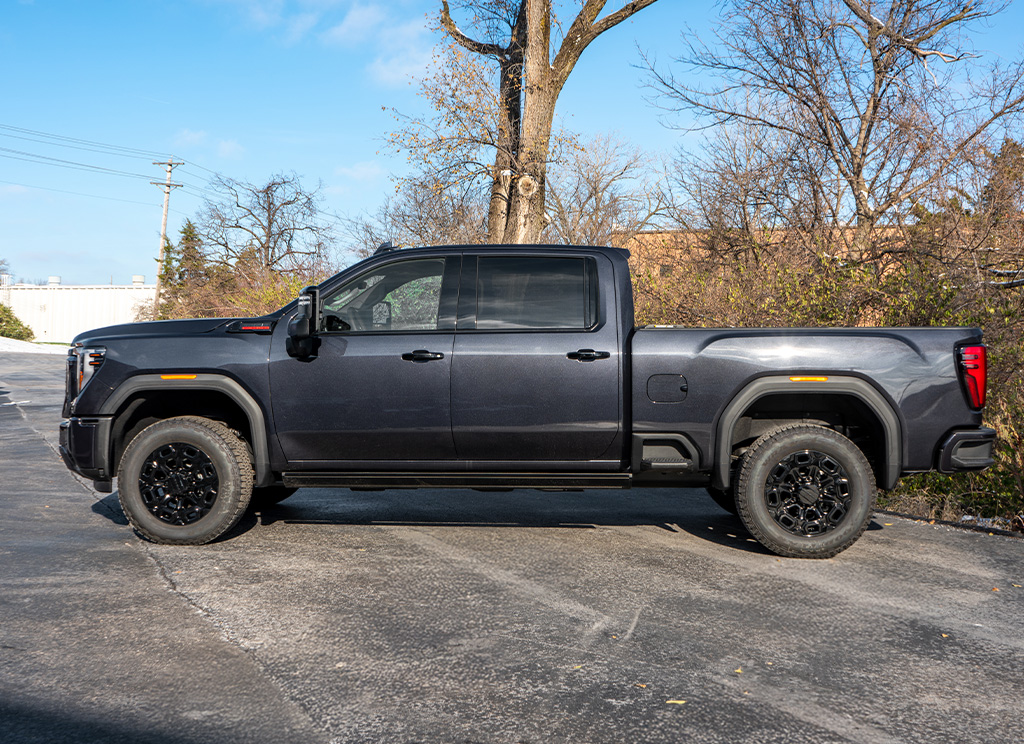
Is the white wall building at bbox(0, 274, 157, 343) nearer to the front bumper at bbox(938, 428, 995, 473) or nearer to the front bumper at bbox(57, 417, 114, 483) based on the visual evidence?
the front bumper at bbox(57, 417, 114, 483)

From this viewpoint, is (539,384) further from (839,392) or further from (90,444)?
(90,444)

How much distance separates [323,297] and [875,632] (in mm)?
4055

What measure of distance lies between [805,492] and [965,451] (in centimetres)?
104

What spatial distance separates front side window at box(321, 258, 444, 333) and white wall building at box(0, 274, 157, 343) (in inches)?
2759

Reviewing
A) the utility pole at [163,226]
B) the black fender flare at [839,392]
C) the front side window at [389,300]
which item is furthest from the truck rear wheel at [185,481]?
the utility pole at [163,226]

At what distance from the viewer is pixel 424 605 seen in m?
4.47

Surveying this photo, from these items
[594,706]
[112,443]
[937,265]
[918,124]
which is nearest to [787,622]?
[594,706]

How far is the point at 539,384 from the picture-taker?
18.2 ft

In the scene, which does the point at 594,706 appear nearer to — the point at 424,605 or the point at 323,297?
the point at 424,605

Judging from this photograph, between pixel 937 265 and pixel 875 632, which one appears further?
pixel 937 265

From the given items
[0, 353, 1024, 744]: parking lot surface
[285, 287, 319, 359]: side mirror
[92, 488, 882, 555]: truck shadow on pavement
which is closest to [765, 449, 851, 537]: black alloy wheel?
[0, 353, 1024, 744]: parking lot surface

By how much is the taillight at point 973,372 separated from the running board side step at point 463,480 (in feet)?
7.43

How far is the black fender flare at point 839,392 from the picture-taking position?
5.38 metres

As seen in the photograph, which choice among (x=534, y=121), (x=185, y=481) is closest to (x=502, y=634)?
(x=185, y=481)
